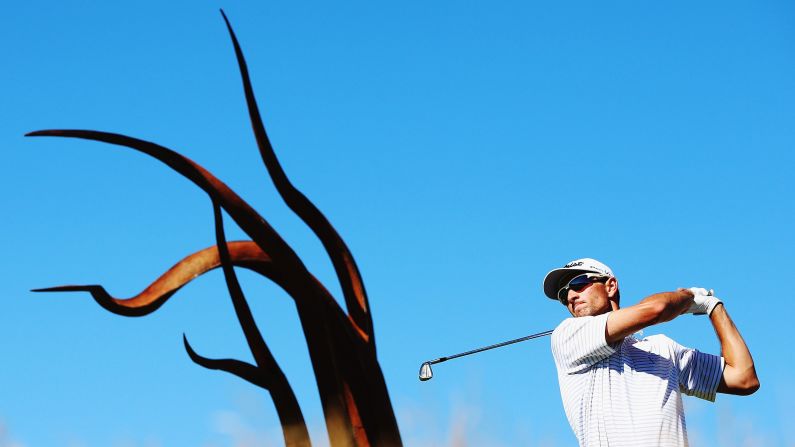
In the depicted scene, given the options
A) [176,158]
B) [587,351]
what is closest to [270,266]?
[176,158]

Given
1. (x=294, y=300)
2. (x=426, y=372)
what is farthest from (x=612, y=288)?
(x=294, y=300)

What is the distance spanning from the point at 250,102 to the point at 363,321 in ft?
2.41

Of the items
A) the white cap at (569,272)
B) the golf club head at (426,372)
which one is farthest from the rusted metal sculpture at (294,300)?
the golf club head at (426,372)

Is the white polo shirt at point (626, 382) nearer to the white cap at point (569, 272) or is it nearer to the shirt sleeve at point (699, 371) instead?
the shirt sleeve at point (699, 371)

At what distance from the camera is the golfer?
12.6 ft

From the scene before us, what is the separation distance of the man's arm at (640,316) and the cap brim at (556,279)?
414 mm

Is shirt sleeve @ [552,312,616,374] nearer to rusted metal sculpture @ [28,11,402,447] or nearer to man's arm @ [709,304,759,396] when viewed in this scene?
man's arm @ [709,304,759,396]

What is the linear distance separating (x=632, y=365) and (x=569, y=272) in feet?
1.88

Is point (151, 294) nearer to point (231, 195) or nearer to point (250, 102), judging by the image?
point (231, 195)

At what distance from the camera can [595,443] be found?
12.7 ft

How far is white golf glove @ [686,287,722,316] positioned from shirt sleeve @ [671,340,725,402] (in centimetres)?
20

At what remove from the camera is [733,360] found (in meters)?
4.11

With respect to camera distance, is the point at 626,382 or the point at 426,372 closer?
the point at 626,382

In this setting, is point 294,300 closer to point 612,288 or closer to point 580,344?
point 580,344
